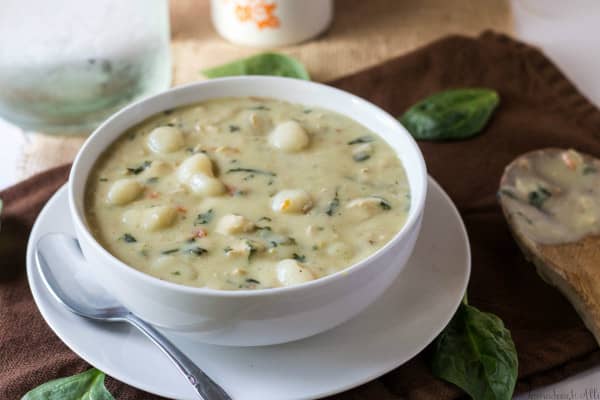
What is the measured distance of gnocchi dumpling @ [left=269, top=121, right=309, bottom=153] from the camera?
1701 mm

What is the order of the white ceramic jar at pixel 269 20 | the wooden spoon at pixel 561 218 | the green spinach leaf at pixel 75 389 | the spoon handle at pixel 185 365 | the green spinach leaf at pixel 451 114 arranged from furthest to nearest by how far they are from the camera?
the white ceramic jar at pixel 269 20, the green spinach leaf at pixel 451 114, the wooden spoon at pixel 561 218, the green spinach leaf at pixel 75 389, the spoon handle at pixel 185 365

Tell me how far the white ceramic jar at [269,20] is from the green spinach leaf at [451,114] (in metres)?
0.59

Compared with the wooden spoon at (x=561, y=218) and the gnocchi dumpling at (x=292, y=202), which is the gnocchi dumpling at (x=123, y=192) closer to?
the gnocchi dumpling at (x=292, y=202)

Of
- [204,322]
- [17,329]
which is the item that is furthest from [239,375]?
[17,329]

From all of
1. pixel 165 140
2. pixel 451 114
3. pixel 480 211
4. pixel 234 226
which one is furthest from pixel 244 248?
pixel 451 114

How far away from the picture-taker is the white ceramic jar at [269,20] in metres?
2.62

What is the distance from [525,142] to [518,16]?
945 millimetres

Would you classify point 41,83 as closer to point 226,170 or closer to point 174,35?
point 174,35

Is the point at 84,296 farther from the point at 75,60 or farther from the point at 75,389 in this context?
the point at 75,60

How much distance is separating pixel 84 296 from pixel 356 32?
5.29 feet

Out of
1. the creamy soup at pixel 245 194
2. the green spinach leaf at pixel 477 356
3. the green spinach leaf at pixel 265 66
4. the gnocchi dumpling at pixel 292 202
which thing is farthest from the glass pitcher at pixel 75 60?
the green spinach leaf at pixel 477 356

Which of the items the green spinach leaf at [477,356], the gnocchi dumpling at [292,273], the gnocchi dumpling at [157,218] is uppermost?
the gnocchi dumpling at [292,273]

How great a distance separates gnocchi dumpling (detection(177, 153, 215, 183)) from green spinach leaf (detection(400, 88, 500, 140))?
75cm

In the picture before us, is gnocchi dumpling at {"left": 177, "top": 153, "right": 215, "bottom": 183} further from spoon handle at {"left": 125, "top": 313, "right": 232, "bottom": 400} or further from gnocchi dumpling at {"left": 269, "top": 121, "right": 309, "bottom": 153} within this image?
spoon handle at {"left": 125, "top": 313, "right": 232, "bottom": 400}
